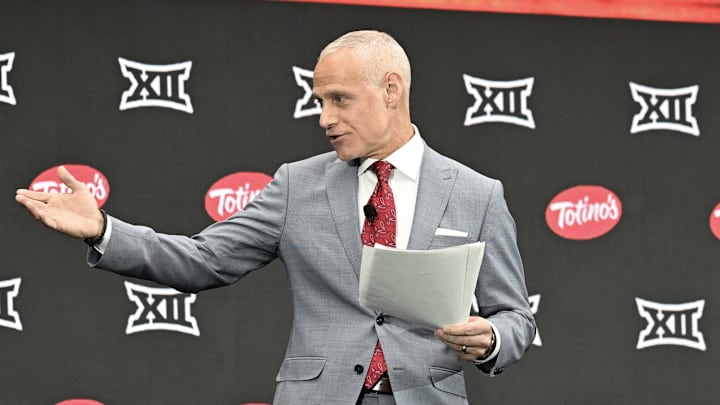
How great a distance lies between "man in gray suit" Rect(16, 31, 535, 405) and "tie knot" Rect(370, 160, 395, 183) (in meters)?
0.01

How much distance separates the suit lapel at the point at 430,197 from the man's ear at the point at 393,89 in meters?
0.15

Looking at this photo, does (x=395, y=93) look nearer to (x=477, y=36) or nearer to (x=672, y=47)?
(x=477, y=36)

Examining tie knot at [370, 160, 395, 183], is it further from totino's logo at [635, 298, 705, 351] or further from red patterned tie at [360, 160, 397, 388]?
totino's logo at [635, 298, 705, 351]

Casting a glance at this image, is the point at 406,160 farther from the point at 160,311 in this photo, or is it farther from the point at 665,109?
the point at 665,109

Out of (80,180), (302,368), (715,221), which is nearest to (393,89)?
(302,368)

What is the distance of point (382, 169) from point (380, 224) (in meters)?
0.14

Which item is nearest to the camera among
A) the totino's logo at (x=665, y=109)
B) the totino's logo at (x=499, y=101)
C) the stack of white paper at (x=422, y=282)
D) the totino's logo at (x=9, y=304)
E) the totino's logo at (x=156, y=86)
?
the stack of white paper at (x=422, y=282)

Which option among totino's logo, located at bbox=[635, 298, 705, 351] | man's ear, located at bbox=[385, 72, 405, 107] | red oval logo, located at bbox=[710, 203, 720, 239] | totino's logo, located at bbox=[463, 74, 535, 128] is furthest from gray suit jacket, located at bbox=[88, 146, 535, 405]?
red oval logo, located at bbox=[710, 203, 720, 239]

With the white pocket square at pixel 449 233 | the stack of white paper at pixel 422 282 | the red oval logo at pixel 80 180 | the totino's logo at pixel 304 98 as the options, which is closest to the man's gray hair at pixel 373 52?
the white pocket square at pixel 449 233

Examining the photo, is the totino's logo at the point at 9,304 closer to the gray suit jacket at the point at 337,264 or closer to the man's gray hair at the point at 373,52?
the gray suit jacket at the point at 337,264

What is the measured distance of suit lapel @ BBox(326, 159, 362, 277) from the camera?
8.06 feet

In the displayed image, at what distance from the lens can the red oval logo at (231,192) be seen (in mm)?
4004

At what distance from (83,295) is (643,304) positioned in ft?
6.81

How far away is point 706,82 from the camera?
175 inches
